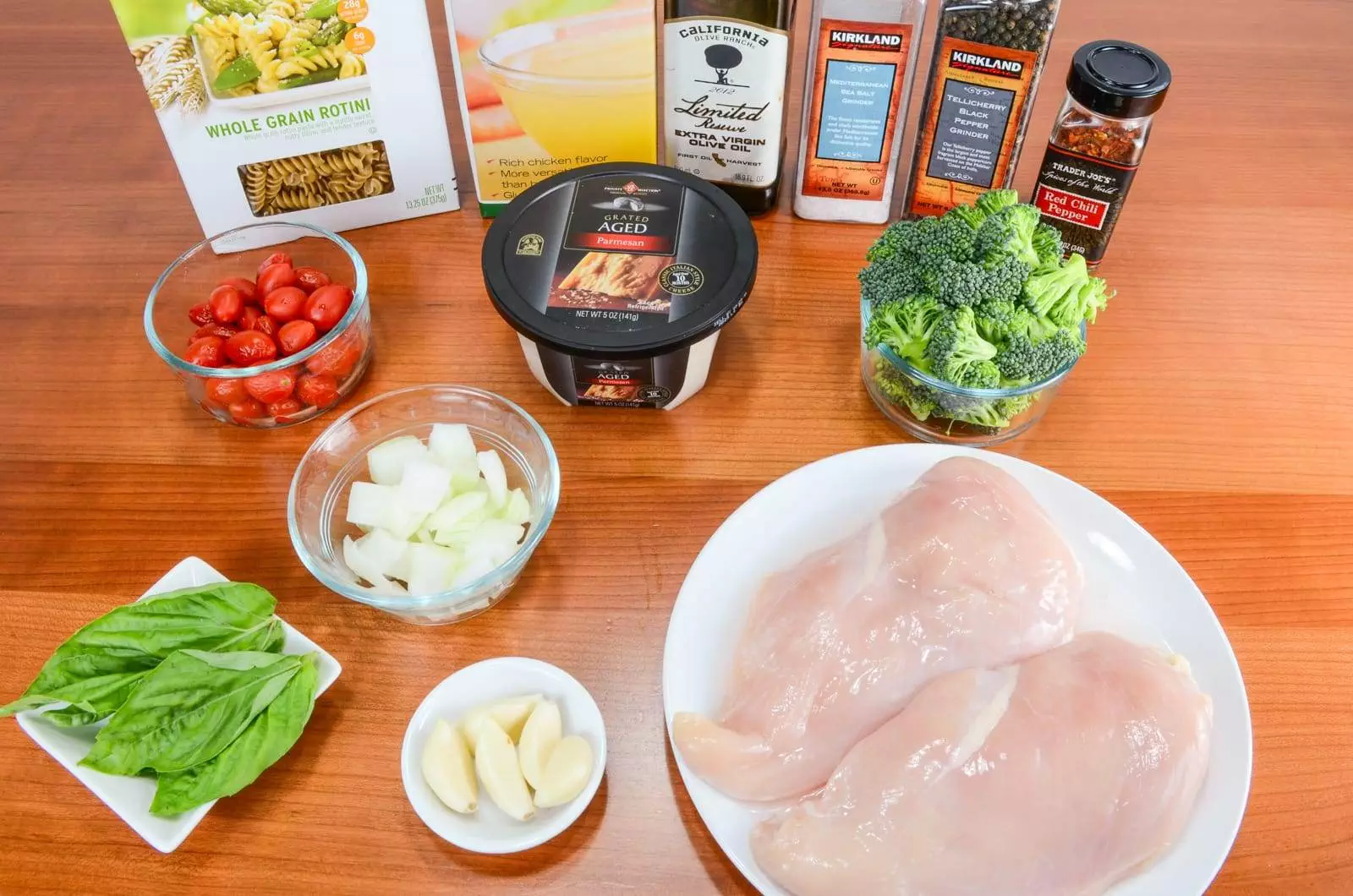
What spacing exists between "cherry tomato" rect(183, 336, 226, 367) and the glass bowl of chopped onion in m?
0.20

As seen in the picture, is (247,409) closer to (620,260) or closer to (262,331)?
(262,331)

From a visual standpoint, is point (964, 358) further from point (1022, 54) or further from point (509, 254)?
point (509, 254)

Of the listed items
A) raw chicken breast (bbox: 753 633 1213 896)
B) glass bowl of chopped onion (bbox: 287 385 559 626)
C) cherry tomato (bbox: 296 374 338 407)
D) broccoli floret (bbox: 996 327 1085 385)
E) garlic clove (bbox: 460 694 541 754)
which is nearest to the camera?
raw chicken breast (bbox: 753 633 1213 896)

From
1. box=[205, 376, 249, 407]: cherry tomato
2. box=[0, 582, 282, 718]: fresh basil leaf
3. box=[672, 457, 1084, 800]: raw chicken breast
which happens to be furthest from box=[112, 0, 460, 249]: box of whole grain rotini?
box=[672, 457, 1084, 800]: raw chicken breast

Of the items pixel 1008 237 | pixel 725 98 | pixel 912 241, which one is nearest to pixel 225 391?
pixel 725 98

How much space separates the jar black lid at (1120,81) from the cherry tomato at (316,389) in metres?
1.03

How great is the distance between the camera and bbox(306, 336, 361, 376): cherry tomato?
1.28 m

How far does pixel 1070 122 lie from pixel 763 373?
0.51m

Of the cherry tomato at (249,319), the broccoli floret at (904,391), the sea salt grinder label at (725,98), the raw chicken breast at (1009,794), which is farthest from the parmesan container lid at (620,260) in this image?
the raw chicken breast at (1009,794)

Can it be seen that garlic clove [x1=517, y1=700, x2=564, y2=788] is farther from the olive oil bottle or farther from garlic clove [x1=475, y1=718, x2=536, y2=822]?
the olive oil bottle

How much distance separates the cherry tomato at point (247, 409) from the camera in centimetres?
128

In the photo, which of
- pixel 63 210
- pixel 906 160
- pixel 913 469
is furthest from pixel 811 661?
pixel 63 210

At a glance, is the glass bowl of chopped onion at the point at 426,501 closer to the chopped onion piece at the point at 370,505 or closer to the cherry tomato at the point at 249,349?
the chopped onion piece at the point at 370,505

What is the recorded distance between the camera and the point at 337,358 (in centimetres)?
131
